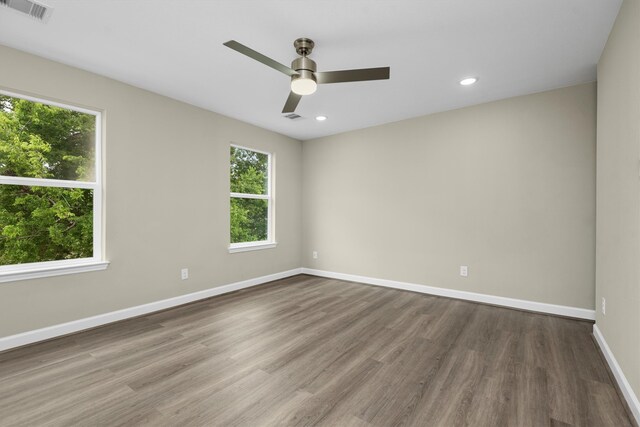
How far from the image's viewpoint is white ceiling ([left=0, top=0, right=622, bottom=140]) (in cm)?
200

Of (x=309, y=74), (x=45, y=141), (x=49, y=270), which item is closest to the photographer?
(x=309, y=74)

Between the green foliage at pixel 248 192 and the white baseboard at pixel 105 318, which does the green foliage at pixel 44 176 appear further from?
the green foliage at pixel 248 192

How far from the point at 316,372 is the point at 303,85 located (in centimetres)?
216

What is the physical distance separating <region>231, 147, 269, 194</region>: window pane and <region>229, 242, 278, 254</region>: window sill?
831mm

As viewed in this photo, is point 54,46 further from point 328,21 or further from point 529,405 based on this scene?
point 529,405

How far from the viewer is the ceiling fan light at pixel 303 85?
2.25 m

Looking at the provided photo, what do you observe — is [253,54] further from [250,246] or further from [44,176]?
[250,246]

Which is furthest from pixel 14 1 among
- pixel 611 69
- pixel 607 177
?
pixel 607 177

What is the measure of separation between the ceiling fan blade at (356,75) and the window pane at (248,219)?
267 centimetres

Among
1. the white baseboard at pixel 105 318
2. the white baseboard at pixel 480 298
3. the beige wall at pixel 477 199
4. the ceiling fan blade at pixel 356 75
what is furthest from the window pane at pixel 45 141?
the white baseboard at pixel 480 298

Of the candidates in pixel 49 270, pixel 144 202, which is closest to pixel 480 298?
pixel 144 202

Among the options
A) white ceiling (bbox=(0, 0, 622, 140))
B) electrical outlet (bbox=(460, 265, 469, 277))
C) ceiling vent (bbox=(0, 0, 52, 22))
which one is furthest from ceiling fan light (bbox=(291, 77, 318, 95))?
electrical outlet (bbox=(460, 265, 469, 277))

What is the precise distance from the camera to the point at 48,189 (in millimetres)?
2730

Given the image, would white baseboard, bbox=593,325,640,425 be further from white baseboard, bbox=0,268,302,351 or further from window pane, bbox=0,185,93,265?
window pane, bbox=0,185,93,265
